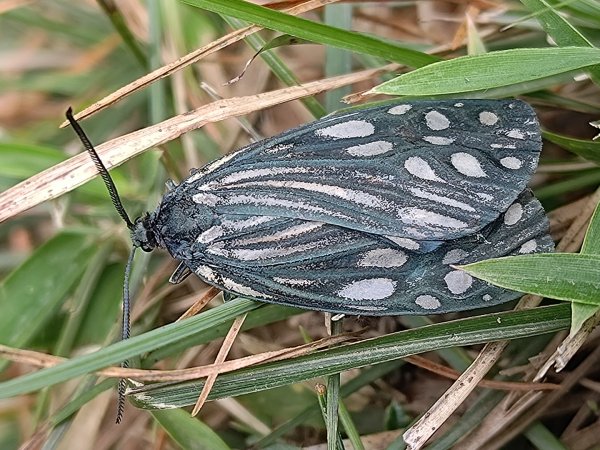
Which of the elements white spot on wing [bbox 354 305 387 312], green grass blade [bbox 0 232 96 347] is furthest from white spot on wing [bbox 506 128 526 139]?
green grass blade [bbox 0 232 96 347]

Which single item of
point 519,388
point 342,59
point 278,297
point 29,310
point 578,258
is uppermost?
point 342,59

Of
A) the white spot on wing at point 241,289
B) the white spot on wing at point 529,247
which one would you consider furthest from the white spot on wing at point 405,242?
the white spot on wing at point 241,289

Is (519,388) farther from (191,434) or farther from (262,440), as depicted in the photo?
(191,434)

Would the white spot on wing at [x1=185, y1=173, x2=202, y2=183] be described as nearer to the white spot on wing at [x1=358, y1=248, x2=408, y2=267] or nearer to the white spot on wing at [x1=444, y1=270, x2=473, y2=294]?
the white spot on wing at [x1=358, y1=248, x2=408, y2=267]

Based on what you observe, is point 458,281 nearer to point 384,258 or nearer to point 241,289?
point 384,258

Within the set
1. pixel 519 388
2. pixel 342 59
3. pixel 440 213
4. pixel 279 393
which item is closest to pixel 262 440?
pixel 279 393

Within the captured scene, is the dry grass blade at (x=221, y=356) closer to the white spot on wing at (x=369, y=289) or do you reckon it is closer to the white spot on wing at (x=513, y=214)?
the white spot on wing at (x=369, y=289)
